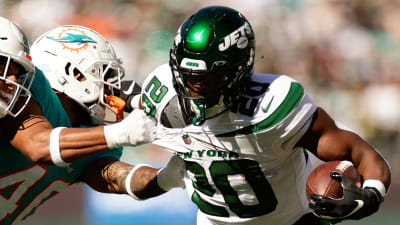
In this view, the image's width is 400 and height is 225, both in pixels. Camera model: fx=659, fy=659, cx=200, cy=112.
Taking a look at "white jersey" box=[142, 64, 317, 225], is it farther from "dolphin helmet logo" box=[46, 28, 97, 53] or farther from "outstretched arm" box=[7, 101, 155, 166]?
"dolphin helmet logo" box=[46, 28, 97, 53]

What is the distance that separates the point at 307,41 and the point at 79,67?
455cm

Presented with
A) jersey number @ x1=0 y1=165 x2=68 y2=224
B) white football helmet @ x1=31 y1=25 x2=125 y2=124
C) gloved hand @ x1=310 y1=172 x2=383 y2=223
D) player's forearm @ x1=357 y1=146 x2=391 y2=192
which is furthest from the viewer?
white football helmet @ x1=31 y1=25 x2=125 y2=124

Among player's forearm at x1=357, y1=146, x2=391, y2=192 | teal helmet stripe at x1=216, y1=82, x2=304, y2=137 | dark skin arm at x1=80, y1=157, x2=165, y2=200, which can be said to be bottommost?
dark skin arm at x1=80, y1=157, x2=165, y2=200

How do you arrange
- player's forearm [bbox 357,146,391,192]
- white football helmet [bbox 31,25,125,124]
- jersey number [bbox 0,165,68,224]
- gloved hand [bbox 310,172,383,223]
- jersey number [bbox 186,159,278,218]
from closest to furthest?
gloved hand [bbox 310,172,383,223]
player's forearm [bbox 357,146,391,192]
jersey number [bbox 186,159,278,218]
jersey number [bbox 0,165,68,224]
white football helmet [bbox 31,25,125,124]

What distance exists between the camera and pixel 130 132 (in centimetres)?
274

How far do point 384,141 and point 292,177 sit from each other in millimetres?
4712

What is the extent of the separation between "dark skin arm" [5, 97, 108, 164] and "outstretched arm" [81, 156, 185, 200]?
47 cm

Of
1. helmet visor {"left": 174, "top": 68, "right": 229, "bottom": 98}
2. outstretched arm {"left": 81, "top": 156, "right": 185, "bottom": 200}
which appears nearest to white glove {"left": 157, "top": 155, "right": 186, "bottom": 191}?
outstretched arm {"left": 81, "top": 156, "right": 185, "bottom": 200}

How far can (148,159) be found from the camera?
7.20m

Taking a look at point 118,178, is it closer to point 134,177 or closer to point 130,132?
point 134,177

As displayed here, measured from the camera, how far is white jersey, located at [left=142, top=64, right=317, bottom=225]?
2.82m

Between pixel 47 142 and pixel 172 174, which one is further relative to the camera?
pixel 172 174

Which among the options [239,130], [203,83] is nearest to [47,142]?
Answer: [203,83]

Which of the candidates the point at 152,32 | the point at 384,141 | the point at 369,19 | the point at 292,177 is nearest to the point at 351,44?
the point at 369,19
